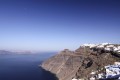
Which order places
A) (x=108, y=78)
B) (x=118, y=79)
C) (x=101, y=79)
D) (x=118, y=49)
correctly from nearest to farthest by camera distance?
(x=118, y=79) < (x=108, y=78) < (x=101, y=79) < (x=118, y=49)

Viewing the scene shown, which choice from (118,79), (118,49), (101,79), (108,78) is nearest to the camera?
(118,79)

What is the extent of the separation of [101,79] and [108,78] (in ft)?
15.6

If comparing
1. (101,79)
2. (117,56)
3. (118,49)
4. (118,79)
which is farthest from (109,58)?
(118,79)

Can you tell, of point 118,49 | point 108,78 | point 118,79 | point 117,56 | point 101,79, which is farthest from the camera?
point 118,49

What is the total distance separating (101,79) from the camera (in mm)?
64812

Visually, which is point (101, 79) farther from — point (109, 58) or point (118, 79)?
point (109, 58)

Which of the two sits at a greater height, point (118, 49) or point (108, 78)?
point (118, 49)

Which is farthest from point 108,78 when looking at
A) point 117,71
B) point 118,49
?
point 118,49

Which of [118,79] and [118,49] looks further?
[118,49]

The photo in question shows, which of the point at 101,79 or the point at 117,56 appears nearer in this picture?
the point at 101,79

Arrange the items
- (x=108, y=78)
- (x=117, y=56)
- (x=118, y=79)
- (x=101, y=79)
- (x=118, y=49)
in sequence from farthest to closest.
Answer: (x=118, y=49) < (x=117, y=56) < (x=101, y=79) < (x=108, y=78) < (x=118, y=79)

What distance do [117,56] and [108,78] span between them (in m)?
61.5

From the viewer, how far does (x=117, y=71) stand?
61.9 meters

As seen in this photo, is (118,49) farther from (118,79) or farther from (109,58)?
(118,79)
